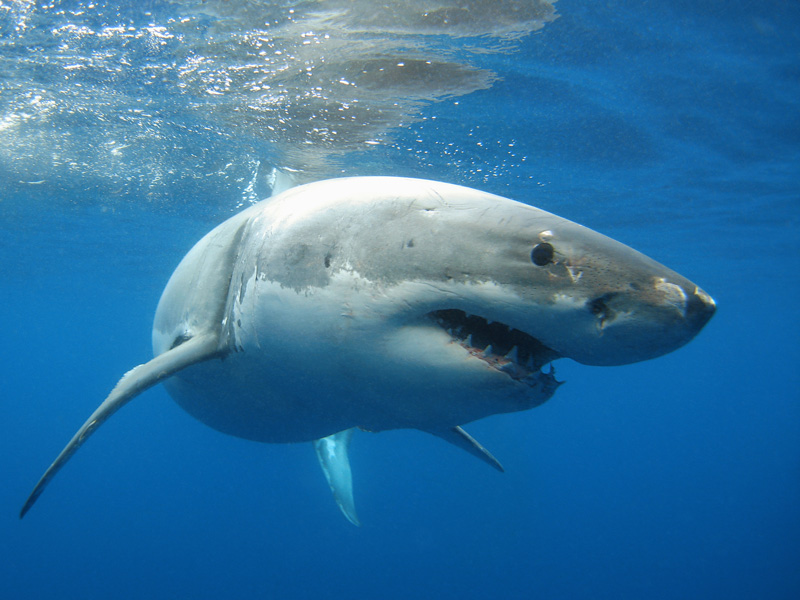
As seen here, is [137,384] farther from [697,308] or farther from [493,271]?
[697,308]

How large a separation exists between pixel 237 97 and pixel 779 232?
21395 millimetres

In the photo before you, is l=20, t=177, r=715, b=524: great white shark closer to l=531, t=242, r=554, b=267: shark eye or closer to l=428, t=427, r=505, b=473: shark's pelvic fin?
l=531, t=242, r=554, b=267: shark eye

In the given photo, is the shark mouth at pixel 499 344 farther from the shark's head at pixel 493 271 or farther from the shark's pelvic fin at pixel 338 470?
the shark's pelvic fin at pixel 338 470

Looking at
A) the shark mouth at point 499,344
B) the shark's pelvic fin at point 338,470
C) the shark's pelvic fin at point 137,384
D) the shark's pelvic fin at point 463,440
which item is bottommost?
the shark's pelvic fin at point 338,470

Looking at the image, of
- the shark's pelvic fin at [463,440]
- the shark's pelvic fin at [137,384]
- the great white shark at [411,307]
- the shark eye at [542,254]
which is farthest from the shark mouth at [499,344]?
the shark's pelvic fin at [463,440]

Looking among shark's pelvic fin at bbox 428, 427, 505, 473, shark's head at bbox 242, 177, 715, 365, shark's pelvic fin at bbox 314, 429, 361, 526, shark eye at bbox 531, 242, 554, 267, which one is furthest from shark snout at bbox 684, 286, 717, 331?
shark's pelvic fin at bbox 314, 429, 361, 526

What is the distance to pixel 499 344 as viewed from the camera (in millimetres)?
2184

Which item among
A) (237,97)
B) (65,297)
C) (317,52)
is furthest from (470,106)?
(65,297)

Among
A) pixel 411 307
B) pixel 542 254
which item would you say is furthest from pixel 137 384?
pixel 542 254

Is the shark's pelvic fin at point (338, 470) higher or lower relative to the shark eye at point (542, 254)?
lower

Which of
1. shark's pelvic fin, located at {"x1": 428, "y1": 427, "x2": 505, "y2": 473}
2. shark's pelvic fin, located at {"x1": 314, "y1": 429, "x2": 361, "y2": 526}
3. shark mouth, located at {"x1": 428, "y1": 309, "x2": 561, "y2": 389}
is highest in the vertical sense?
shark mouth, located at {"x1": 428, "y1": 309, "x2": 561, "y2": 389}

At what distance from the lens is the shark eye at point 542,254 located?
1942 mm

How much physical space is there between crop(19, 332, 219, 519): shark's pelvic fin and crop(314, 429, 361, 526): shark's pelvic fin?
14.0 ft

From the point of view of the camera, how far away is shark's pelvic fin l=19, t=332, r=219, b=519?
3.02 meters
